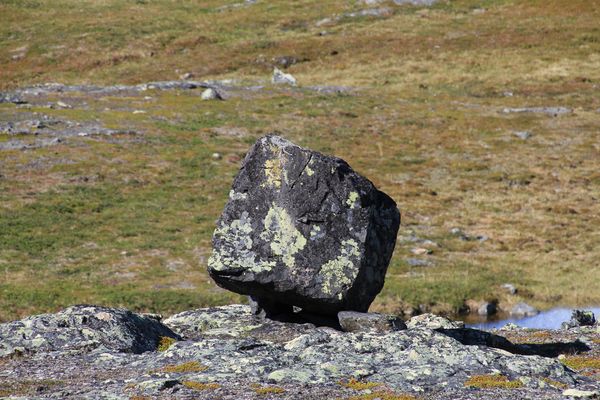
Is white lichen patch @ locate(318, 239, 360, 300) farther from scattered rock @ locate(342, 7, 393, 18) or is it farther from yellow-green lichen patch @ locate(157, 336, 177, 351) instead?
scattered rock @ locate(342, 7, 393, 18)

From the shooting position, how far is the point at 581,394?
18.6m

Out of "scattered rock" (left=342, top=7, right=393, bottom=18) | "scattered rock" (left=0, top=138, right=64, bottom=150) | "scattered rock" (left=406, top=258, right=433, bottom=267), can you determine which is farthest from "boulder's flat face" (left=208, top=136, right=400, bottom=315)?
"scattered rock" (left=342, top=7, right=393, bottom=18)

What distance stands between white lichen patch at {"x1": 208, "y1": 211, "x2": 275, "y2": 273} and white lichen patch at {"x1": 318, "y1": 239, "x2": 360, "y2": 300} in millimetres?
1402

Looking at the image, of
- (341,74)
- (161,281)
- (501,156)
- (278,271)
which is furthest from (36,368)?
(341,74)

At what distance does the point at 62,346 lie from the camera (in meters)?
22.6

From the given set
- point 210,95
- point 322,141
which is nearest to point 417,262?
point 322,141

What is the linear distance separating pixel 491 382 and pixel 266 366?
4.73 m

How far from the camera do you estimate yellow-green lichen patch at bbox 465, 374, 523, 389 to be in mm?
19188

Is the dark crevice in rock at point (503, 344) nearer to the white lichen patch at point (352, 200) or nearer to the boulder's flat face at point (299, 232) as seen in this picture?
the boulder's flat face at point (299, 232)

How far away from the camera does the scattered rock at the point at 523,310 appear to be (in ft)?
139

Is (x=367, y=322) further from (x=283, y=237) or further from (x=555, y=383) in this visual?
(x=555, y=383)

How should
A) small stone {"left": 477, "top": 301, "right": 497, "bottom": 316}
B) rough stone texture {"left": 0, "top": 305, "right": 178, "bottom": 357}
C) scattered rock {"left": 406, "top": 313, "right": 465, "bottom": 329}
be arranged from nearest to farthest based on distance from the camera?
rough stone texture {"left": 0, "top": 305, "right": 178, "bottom": 357} < scattered rock {"left": 406, "top": 313, "right": 465, "bottom": 329} < small stone {"left": 477, "top": 301, "right": 497, "bottom": 316}

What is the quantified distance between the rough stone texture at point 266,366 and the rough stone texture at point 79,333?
1.4 inches

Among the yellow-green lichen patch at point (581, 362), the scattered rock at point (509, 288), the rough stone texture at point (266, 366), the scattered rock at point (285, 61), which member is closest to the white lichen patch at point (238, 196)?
the rough stone texture at point (266, 366)
